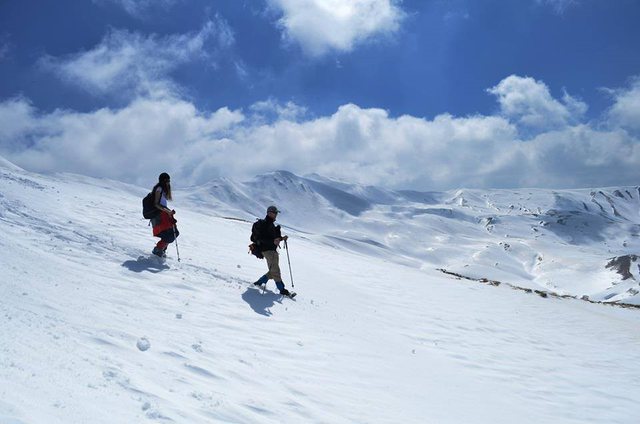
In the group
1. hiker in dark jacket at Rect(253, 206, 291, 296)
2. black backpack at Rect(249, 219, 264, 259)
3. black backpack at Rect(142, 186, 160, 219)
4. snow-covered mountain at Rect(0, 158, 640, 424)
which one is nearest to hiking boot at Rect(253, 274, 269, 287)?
hiker in dark jacket at Rect(253, 206, 291, 296)

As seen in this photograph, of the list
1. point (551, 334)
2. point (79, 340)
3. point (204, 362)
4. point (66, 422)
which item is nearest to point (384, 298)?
point (551, 334)

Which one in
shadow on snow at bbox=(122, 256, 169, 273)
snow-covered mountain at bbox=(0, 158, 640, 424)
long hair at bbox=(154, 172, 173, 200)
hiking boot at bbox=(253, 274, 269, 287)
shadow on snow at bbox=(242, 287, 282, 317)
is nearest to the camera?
snow-covered mountain at bbox=(0, 158, 640, 424)

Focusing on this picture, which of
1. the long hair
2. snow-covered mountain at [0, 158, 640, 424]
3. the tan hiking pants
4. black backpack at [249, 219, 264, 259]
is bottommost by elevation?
snow-covered mountain at [0, 158, 640, 424]

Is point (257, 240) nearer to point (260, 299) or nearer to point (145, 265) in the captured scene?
point (260, 299)

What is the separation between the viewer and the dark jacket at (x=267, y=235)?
13094 millimetres

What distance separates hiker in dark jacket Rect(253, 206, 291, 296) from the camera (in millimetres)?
12891

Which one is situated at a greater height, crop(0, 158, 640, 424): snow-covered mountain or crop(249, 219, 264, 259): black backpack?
crop(249, 219, 264, 259): black backpack

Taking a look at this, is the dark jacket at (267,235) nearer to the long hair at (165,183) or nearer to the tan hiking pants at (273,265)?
the tan hiking pants at (273,265)

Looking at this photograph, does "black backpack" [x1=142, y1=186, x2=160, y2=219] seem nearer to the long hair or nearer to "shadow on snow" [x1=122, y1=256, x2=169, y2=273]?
the long hair

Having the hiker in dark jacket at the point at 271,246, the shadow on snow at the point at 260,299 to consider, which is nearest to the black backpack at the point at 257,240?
the hiker in dark jacket at the point at 271,246

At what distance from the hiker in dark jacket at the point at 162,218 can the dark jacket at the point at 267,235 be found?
8.64 feet

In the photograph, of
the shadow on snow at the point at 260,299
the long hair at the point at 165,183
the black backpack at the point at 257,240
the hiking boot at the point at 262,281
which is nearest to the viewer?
the shadow on snow at the point at 260,299

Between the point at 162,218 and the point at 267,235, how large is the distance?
123 inches

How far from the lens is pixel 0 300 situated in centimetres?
694
